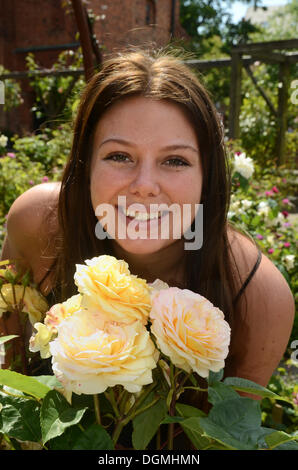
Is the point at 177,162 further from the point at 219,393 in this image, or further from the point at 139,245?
the point at 219,393

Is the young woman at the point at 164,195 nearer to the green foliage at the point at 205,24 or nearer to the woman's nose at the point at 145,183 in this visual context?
the woman's nose at the point at 145,183

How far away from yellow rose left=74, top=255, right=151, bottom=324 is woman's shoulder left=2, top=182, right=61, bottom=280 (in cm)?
90

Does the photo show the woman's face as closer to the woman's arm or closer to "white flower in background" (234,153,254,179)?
the woman's arm

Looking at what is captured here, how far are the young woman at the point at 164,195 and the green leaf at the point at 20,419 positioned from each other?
1.67 feet

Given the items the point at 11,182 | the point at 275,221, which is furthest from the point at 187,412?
the point at 11,182

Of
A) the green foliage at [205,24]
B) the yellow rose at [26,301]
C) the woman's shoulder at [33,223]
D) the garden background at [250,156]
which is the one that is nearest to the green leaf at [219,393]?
the yellow rose at [26,301]

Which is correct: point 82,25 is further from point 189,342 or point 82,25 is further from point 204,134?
point 189,342

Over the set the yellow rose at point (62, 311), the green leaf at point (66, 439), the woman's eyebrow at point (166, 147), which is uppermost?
the woman's eyebrow at point (166, 147)

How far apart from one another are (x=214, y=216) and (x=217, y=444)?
30.6 inches

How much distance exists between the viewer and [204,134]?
4.30 ft

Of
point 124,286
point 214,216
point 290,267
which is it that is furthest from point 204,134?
point 290,267

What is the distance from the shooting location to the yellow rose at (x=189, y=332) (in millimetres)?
701

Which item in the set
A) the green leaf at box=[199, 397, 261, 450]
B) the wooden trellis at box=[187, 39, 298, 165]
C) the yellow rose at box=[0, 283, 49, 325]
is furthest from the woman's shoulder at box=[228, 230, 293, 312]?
the wooden trellis at box=[187, 39, 298, 165]

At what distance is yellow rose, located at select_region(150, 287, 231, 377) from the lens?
701 millimetres
